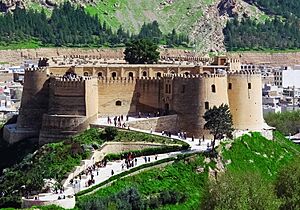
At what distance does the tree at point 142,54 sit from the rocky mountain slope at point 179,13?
220 ft

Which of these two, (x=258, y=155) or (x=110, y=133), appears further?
(x=258, y=155)

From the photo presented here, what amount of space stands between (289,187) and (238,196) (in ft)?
12.4

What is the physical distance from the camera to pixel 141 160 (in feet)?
138

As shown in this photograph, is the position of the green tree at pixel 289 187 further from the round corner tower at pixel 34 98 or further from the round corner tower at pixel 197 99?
the round corner tower at pixel 34 98

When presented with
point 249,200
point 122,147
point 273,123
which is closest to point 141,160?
point 122,147

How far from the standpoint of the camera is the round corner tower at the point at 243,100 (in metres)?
48.5

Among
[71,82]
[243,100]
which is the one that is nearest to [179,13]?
[243,100]

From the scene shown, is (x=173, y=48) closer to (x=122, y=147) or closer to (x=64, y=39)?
(x=64, y=39)

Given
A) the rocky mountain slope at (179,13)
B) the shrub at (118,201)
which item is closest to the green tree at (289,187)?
the shrub at (118,201)

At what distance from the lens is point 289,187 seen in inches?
1469

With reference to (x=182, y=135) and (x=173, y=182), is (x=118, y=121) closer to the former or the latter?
(x=182, y=135)

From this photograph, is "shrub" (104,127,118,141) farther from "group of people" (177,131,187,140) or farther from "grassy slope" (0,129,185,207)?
"group of people" (177,131,187,140)

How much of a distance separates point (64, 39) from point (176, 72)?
199 feet

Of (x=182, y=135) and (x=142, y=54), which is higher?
(x=142, y=54)
